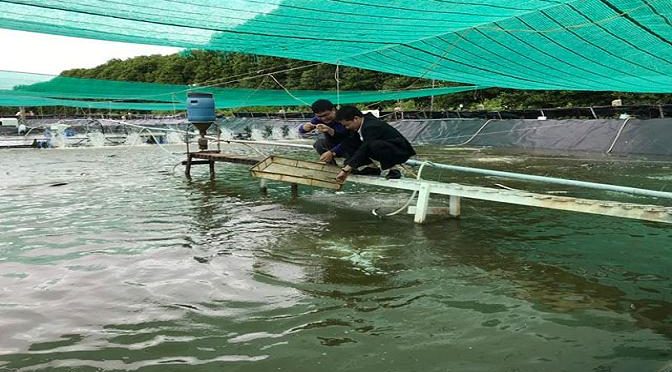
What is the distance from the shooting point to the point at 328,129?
6711 millimetres

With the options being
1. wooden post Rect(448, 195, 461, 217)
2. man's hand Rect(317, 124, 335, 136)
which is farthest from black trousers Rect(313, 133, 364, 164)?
wooden post Rect(448, 195, 461, 217)

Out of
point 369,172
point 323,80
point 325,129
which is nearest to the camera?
point 325,129

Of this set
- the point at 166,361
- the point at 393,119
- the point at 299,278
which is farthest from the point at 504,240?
the point at 393,119

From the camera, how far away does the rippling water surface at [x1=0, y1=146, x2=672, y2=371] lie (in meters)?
2.92

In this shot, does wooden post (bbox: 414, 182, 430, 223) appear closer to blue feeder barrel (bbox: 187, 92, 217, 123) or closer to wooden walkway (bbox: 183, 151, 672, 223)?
wooden walkway (bbox: 183, 151, 672, 223)

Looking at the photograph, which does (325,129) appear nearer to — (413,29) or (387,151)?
(387,151)

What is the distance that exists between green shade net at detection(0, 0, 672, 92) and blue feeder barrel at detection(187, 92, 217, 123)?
2.55 m

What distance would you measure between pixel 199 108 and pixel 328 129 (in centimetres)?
430

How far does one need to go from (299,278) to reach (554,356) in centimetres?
198

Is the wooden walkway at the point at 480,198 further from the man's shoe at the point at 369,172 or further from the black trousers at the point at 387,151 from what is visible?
the black trousers at the point at 387,151

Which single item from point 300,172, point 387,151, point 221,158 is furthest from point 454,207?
point 221,158

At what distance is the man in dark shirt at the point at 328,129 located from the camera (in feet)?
21.6

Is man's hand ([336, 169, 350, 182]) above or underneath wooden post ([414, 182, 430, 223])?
above

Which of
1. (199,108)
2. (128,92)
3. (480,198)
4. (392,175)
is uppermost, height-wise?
(128,92)
